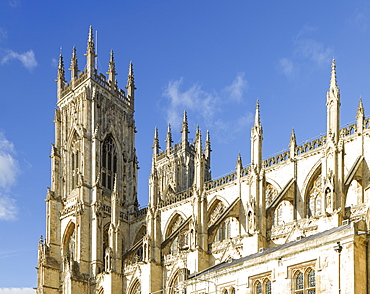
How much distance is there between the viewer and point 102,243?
59656mm

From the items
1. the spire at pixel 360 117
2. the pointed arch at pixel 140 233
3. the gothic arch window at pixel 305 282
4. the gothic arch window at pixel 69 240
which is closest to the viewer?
the gothic arch window at pixel 305 282

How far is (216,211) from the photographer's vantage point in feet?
184

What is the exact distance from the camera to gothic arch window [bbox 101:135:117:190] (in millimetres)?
64562

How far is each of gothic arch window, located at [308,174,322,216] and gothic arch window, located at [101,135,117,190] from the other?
24.9m

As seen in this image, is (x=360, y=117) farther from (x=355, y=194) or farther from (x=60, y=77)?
(x=60, y=77)

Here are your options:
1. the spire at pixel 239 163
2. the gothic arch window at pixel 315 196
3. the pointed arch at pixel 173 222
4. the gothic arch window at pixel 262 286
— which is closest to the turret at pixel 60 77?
the pointed arch at pixel 173 222

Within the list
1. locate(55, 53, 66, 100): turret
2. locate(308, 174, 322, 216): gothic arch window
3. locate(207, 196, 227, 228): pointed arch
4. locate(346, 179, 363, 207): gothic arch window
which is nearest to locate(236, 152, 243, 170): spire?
locate(207, 196, 227, 228): pointed arch

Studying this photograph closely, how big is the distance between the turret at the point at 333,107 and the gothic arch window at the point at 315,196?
5947 mm

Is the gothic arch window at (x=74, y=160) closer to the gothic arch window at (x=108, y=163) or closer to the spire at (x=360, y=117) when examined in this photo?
the gothic arch window at (x=108, y=163)

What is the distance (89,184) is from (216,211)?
45.5 feet

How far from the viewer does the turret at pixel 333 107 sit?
4166cm

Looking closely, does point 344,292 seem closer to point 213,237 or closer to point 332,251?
→ point 332,251

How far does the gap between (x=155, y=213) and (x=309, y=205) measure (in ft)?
45.3

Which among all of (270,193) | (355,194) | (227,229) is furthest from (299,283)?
(227,229)
